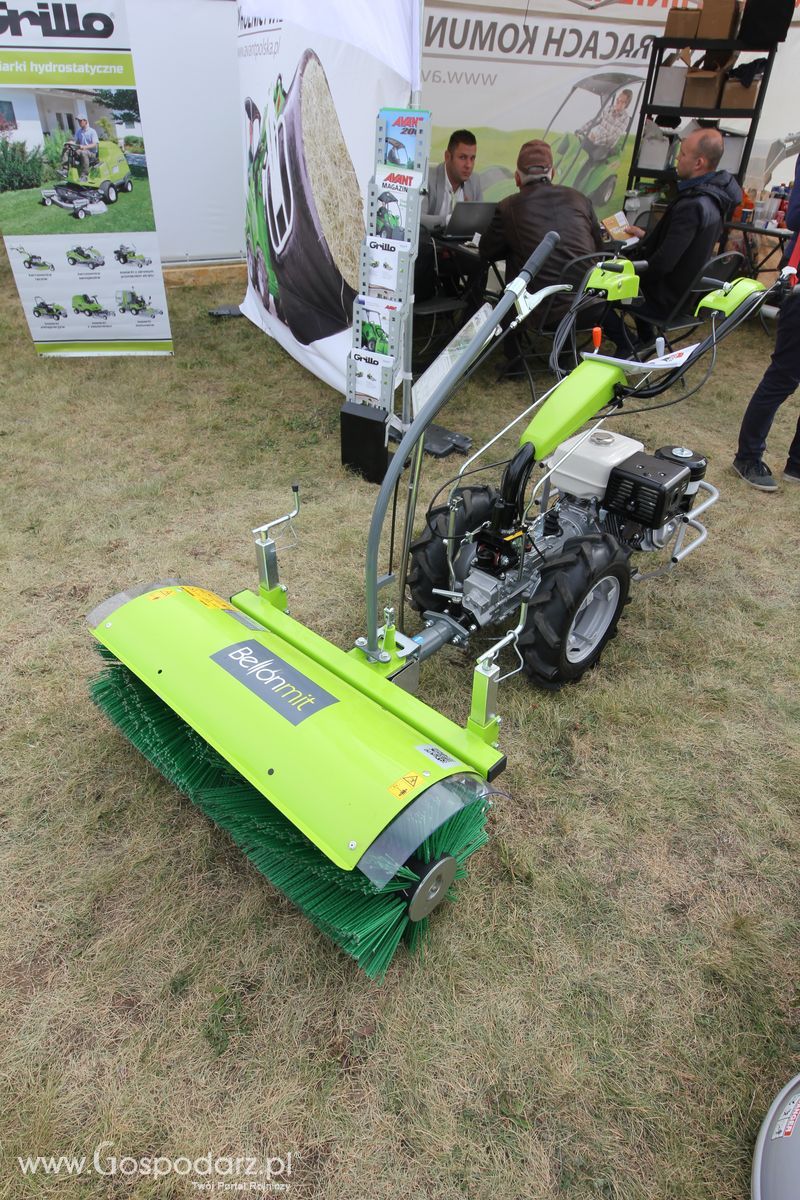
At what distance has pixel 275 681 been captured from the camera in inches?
75.5

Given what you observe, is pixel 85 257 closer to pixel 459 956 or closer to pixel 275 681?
pixel 275 681

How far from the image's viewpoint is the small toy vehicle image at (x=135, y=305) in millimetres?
5633

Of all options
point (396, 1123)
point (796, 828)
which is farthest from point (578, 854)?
point (396, 1123)

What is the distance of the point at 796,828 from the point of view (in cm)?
235

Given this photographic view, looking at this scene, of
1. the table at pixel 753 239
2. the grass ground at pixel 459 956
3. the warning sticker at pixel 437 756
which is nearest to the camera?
the grass ground at pixel 459 956

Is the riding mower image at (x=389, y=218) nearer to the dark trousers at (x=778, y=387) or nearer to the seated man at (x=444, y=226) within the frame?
the seated man at (x=444, y=226)

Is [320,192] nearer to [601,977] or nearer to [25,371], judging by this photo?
[25,371]

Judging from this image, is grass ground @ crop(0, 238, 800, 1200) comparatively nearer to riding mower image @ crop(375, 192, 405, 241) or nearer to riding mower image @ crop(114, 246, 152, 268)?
riding mower image @ crop(375, 192, 405, 241)

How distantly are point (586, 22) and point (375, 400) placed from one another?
5011mm

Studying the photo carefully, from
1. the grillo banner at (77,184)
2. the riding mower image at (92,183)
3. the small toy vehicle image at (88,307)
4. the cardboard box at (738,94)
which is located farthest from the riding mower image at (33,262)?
the cardboard box at (738,94)

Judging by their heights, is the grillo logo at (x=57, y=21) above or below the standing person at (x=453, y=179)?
above

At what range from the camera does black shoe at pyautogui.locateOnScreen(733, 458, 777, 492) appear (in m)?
4.35

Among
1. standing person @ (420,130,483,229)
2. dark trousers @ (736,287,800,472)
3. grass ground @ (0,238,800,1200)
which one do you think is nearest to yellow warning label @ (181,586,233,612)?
grass ground @ (0,238,800,1200)

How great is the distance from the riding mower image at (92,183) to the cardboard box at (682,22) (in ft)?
14.9
